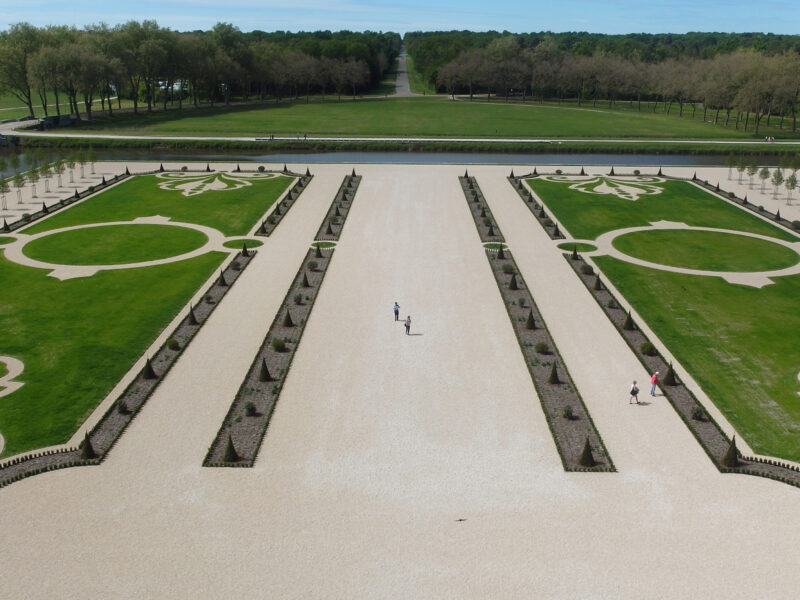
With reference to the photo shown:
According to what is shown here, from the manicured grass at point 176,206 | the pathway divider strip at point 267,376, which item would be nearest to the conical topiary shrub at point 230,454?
the pathway divider strip at point 267,376

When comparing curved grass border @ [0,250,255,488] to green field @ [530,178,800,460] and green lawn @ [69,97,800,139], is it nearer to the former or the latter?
green field @ [530,178,800,460]

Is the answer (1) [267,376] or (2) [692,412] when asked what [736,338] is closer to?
(2) [692,412]

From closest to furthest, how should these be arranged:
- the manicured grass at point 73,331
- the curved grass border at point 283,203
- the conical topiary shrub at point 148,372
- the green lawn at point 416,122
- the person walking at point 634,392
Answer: the manicured grass at point 73,331
the person walking at point 634,392
the conical topiary shrub at point 148,372
the curved grass border at point 283,203
the green lawn at point 416,122

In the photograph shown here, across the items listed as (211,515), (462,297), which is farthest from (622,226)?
(211,515)

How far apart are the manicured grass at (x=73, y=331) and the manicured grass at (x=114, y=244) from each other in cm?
322

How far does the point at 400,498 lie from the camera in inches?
1135

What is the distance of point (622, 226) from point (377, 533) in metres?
51.3

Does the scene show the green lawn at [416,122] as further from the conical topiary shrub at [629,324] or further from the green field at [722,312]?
the conical topiary shrub at [629,324]

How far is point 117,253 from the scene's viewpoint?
59906 millimetres

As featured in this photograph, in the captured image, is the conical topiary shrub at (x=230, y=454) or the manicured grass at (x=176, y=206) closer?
the conical topiary shrub at (x=230, y=454)

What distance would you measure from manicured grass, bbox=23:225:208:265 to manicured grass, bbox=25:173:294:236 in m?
3.33

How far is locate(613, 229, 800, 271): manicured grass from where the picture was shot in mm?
58719

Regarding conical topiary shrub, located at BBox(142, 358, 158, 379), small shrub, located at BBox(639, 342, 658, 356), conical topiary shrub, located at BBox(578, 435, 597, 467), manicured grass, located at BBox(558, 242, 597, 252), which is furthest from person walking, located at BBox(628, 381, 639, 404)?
manicured grass, located at BBox(558, 242, 597, 252)

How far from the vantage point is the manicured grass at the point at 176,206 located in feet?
230
